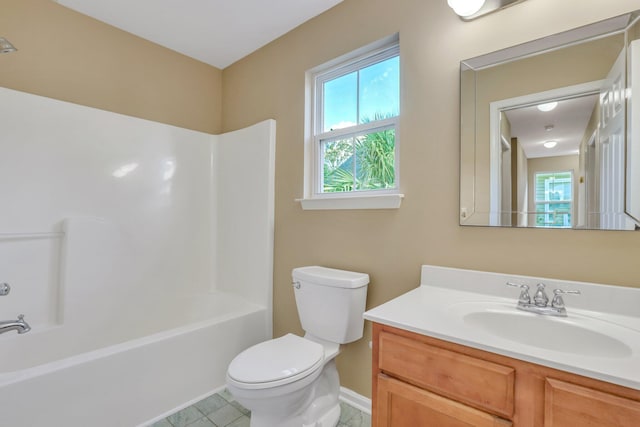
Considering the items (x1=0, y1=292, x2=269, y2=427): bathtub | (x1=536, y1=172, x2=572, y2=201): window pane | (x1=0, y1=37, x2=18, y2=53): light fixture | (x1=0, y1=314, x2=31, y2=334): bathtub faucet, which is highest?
(x1=0, y1=37, x2=18, y2=53): light fixture

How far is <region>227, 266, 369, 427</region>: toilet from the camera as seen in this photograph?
1360mm

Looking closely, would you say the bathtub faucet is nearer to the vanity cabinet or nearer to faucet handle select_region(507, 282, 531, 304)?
the vanity cabinet

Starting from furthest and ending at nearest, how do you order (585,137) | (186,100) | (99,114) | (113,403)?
1. (186,100)
2. (99,114)
3. (113,403)
4. (585,137)

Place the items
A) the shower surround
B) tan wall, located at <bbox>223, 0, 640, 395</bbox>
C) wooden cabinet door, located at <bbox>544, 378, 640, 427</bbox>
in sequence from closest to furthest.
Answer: wooden cabinet door, located at <bbox>544, 378, 640, 427</bbox>, tan wall, located at <bbox>223, 0, 640, 395</bbox>, the shower surround

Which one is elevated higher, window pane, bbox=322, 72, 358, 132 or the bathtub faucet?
window pane, bbox=322, 72, 358, 132

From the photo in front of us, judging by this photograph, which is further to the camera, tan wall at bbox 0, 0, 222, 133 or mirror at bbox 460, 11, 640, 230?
tan wall at bbox 0, 0, 222, 133

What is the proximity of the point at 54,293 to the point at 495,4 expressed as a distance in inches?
113

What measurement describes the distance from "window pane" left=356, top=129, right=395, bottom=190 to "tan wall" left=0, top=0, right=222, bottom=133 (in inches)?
63.3

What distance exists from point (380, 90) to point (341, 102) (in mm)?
313

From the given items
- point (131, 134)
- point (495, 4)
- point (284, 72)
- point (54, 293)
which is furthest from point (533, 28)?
point (54, 293)

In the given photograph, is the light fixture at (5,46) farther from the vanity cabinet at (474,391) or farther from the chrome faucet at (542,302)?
the chrome faucet at (542,302)

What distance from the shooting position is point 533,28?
4.28 ft

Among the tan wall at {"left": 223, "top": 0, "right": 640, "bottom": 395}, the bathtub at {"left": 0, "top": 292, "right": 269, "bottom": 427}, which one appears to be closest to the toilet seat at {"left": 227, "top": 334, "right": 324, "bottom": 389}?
the tan wall at {"left": 223, "top": 0, "right": 640, "bottom": 395}

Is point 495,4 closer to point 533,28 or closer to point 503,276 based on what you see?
point 533,28
